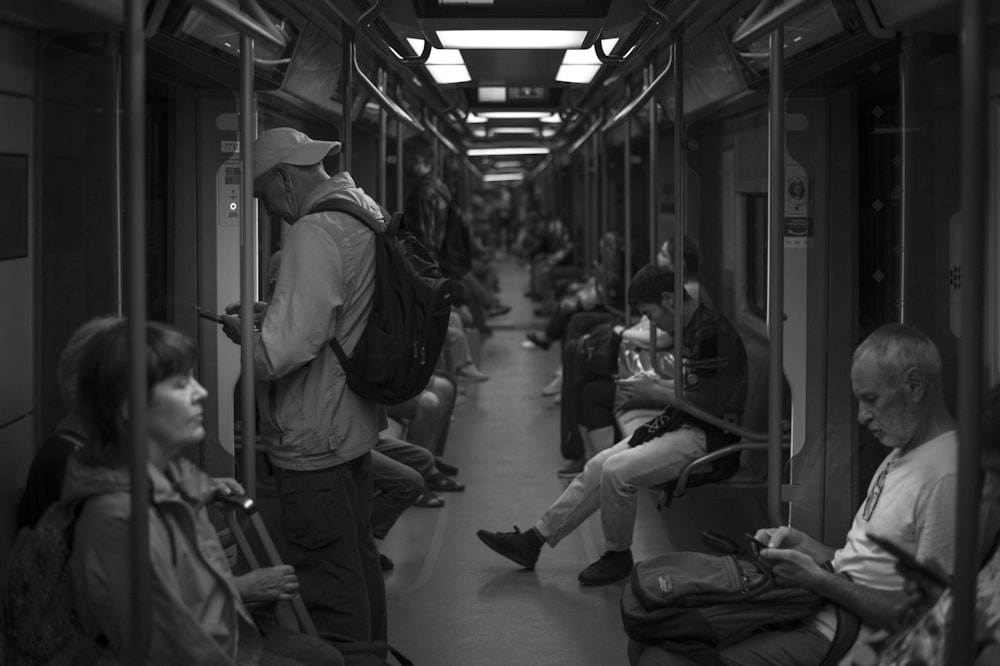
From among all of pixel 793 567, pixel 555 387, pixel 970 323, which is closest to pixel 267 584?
pixel 793 567

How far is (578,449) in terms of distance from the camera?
8.09 m

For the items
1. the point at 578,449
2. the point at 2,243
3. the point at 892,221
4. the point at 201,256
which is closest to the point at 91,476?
the point at 2,243

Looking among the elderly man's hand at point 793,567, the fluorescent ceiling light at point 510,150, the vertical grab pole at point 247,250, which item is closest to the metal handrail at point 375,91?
the vertical grab pole at point 247,250

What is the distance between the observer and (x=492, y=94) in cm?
977

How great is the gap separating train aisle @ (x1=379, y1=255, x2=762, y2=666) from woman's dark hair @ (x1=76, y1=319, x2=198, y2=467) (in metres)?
2.38

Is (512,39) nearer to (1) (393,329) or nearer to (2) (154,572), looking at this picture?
(1) (393,329)

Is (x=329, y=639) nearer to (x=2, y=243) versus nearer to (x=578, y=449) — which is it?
(x=2, y=243)

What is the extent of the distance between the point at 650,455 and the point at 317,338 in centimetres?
229

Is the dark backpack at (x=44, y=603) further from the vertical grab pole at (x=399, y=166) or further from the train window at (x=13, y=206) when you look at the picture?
the vertical grab pole at (x=399, y=166)

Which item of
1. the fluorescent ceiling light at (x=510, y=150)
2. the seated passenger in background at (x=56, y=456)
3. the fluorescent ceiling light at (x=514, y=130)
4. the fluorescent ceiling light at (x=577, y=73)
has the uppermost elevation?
the fluorescent ceiling light at (x=510, y=150)

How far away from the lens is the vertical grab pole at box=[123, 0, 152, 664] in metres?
2.41

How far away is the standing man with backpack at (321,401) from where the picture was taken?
12.1 ft

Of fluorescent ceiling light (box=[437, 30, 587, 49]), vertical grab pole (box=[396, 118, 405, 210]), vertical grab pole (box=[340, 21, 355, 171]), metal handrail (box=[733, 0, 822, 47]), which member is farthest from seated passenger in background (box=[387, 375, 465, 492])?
metal handrail (box=[733, 0, 822, 47])

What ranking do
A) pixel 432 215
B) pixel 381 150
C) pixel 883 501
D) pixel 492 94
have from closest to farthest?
1. pixel 883 501
2. pixel 381 150
3. pixel 432 215
4. pixel 492 94
